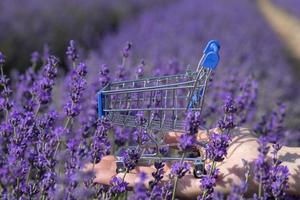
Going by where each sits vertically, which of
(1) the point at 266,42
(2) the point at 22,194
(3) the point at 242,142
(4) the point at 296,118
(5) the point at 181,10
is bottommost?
(2) the point at 22,194

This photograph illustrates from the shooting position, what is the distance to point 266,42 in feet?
29.9

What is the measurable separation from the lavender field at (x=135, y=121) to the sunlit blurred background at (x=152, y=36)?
2 centimetres

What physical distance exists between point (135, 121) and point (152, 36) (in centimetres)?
543

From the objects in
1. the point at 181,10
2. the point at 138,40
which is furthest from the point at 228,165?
the point at 181,10

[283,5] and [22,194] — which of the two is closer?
[22,194]

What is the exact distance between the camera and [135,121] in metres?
2.62

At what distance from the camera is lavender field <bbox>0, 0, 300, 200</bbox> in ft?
7.52

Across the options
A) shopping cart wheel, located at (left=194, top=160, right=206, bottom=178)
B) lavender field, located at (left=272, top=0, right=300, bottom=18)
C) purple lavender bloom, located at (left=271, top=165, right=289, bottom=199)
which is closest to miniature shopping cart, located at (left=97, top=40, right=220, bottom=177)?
shopping cart wheel, located at (left=194, top=160, right=206, bottom=178)

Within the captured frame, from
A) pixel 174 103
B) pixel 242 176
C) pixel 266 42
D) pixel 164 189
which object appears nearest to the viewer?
pixel 164 189

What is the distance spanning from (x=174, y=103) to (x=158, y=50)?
398cm

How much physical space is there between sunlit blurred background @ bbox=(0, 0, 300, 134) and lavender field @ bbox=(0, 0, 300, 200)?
24 millimetres

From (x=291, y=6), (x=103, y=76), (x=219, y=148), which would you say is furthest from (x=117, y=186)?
(x=291, y=6)

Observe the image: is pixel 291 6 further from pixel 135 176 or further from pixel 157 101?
pixel 135 176

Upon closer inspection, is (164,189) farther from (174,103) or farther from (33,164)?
(174,103)
